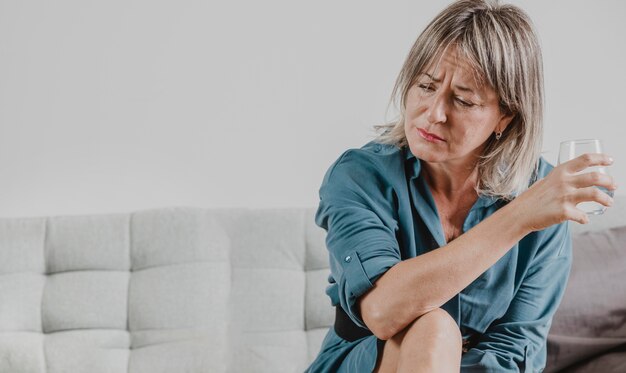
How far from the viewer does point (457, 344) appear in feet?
3.98

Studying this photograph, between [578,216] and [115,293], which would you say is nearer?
[578,216]

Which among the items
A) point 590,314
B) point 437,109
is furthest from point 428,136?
point 590,314

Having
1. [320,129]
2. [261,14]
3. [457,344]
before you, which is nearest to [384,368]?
[457,344]

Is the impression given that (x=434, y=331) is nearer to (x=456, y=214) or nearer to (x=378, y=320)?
(x=378, y=320)

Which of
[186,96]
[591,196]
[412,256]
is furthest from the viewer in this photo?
[186,96]

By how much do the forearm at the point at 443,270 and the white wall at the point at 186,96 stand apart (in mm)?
1032

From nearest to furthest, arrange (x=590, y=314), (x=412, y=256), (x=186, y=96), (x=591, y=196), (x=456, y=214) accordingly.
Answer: (x=591, y=196) → (x=412, y=256) → (x=456, y=214) → (x=590, y=314) → (x=186, y=96)

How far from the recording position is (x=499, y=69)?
4.29ft

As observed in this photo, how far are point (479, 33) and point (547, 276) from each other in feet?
1.69

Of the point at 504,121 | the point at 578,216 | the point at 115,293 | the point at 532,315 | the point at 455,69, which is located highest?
the point at 455,69

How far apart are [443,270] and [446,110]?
0.28 metres

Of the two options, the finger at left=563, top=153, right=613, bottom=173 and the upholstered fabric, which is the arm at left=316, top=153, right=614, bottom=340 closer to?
the finger at left=563, top=153, right=613, bottom=173

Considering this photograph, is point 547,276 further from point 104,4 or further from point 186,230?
point 104,4

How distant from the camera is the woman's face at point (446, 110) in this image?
4.23ft
